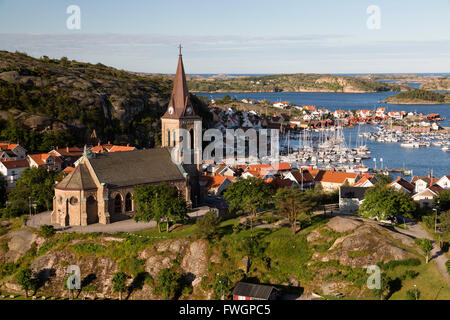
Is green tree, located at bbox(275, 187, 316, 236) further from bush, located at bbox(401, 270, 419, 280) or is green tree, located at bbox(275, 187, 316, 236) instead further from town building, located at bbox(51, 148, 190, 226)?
town building, located at bbox(51, 148, 190, 226)

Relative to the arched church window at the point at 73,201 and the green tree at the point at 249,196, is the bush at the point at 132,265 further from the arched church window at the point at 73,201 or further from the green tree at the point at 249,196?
the green tree at the point at 249,196

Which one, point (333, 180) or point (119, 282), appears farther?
point (333, 180)

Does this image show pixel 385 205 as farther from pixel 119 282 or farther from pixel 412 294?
pixel 119 282

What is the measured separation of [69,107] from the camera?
3760 inches

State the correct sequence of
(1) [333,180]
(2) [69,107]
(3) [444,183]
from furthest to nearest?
(2) [69,107], (1) [333,180], (3) [444,183]

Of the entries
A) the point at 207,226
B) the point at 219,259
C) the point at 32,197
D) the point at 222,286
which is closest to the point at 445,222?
the point at 219,259

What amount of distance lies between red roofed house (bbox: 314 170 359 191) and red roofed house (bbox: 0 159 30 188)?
40.9 metres

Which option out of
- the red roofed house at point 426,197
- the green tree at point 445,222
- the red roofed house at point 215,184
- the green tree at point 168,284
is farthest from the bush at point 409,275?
the red roofed house at point 215,184

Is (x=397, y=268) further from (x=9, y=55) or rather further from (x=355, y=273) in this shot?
(x=9, y=55)

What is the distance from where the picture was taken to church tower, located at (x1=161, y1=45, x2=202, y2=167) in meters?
54.9

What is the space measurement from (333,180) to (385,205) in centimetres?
2310

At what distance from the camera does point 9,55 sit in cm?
11638

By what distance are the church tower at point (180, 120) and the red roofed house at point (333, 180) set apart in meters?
22.3

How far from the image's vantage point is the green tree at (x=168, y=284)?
4088 centimetres
